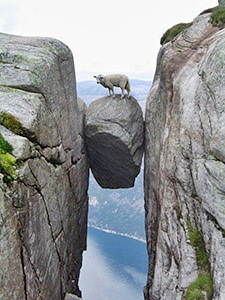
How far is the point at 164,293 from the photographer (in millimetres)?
17344

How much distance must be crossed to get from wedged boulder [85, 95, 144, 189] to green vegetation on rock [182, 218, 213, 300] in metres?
13.6

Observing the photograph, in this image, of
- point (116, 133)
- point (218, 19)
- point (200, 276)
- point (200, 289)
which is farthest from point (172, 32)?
point (200, 289)

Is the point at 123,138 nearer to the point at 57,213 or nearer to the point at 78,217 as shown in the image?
the point at 78,217

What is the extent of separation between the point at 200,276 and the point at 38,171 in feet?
31.3

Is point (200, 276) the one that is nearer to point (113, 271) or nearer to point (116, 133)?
point (116, 133)

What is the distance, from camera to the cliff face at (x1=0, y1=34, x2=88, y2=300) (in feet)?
45.8

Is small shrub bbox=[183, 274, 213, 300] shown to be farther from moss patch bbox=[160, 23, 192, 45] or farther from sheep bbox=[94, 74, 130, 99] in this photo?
sheep bbox=[94, 74, 130, 99]

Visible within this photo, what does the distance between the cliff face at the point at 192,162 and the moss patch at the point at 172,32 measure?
9.68 feet

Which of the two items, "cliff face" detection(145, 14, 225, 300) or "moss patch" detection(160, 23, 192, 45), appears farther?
"moss patch" detection(160, 23, 192, 45)

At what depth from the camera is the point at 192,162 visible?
16.2 m

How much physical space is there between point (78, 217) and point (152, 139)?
30.9 ft

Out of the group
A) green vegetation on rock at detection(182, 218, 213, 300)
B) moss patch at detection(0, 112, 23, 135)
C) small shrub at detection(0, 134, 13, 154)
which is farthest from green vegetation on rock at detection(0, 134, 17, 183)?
green vegetation on rock at detection(182, 218, 213, 300)

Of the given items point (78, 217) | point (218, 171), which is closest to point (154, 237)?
point (78, 217)

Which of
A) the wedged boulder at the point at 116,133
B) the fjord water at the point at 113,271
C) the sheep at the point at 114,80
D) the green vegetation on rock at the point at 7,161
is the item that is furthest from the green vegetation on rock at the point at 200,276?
the fjord water at the point at 113,271
